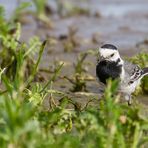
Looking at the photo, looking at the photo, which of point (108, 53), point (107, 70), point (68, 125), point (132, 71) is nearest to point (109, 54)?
point (108, 53)

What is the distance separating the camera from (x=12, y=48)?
6.85m

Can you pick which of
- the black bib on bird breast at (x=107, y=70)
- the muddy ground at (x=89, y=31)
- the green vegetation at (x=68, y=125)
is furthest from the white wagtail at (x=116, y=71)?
the green vegetation at (x=68, y=125)

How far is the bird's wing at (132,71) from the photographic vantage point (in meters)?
6.29

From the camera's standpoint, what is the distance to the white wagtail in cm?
608

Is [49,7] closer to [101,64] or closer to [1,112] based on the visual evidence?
[101,64]

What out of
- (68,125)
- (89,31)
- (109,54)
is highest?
(89,31)

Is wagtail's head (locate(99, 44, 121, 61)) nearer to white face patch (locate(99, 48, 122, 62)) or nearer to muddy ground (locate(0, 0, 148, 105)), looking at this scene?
white face patch (locate(99, 48, 122, 62))

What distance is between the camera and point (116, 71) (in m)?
6.17

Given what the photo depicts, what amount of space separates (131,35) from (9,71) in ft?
15.3

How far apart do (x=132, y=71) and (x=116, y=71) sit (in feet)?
0.88

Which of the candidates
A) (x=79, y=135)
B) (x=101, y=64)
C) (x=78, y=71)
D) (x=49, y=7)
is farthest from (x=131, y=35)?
(x=79, y=135)

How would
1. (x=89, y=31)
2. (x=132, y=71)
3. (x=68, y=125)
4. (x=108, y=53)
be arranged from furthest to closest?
(x=89, y=31)
(x=132, y=71)
(x=108, y=53)
(x=68, y=125)

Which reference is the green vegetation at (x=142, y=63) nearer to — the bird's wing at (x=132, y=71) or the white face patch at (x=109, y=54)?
the bird's wing at (x=132, y=71)

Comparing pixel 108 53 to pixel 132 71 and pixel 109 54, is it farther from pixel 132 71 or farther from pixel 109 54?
pixel 132 71
